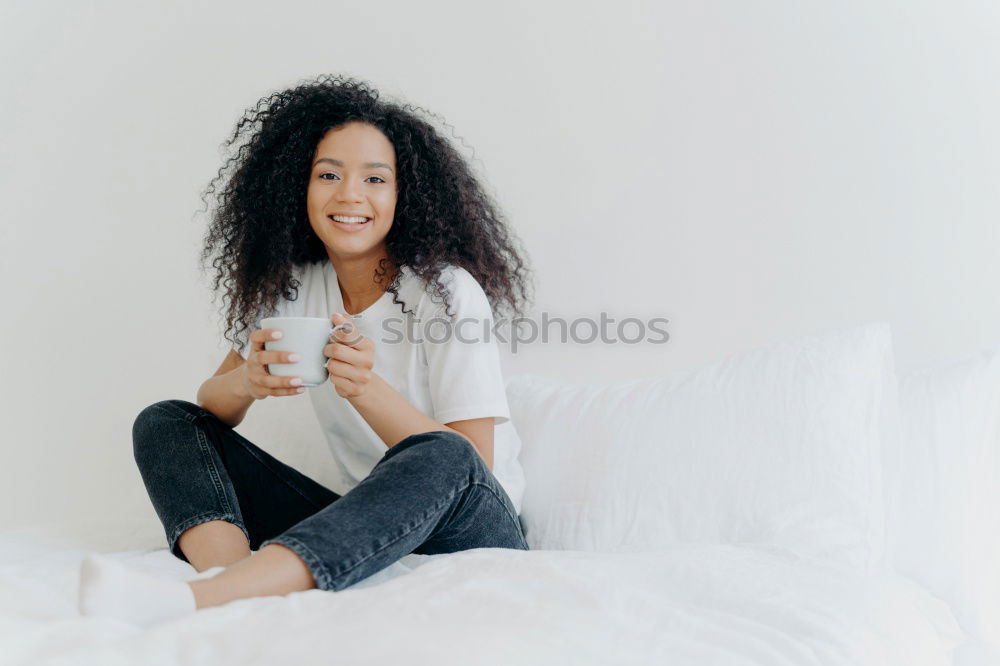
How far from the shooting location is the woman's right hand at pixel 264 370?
3.58 feet

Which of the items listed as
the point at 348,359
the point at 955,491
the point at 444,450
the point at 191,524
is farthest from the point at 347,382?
the point at 955,491

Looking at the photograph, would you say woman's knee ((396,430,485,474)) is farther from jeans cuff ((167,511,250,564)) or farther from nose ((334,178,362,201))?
nose ((334,178,362,201))

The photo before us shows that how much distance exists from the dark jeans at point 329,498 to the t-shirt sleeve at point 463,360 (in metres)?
0.16

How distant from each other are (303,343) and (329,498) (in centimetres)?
33

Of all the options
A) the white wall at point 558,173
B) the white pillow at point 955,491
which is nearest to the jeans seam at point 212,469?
the white wall at point 558,173

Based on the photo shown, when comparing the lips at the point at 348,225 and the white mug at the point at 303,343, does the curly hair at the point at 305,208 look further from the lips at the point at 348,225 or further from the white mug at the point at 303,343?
the white mug at the point at 303,343

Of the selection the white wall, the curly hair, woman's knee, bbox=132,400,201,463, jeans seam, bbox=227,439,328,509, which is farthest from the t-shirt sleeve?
the white wall

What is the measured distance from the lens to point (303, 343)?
1084 millimetres

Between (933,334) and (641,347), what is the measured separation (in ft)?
1.74

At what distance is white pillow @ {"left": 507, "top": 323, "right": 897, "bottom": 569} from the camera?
1190 millimetres

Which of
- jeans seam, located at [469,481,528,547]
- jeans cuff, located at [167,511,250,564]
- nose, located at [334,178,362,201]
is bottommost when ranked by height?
jeans cuff, located at [167,511,250,564]

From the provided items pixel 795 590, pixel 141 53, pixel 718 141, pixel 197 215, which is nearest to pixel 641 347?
pixel 718 141

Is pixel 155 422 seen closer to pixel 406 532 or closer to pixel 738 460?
pixel 406 532

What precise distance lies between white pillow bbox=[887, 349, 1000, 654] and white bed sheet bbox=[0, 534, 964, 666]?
0.17m
